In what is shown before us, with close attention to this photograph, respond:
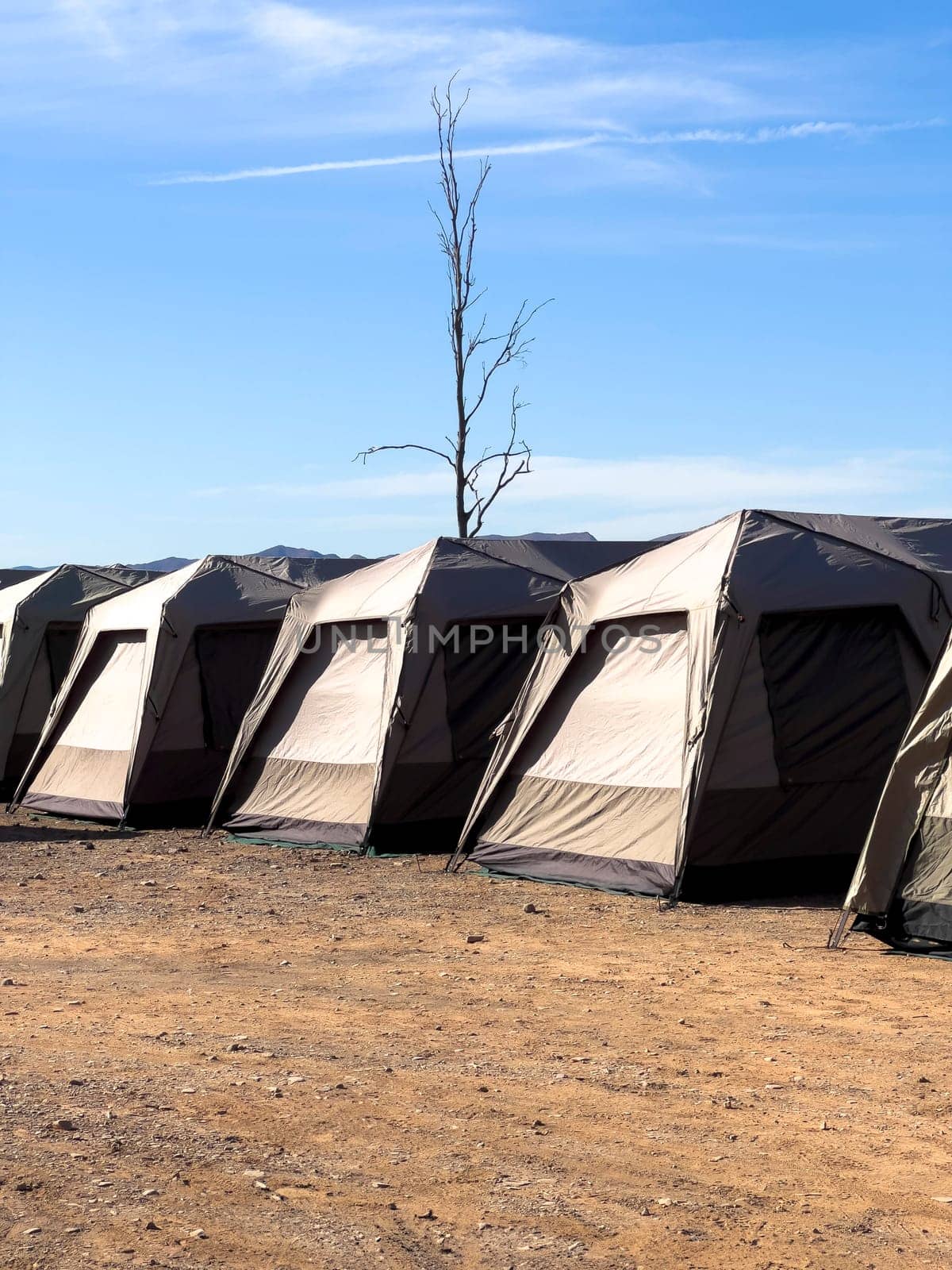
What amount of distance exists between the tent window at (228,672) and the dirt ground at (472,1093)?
→ 5632mm

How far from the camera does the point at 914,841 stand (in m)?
7.91

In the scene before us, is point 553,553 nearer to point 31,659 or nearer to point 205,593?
point 205,593

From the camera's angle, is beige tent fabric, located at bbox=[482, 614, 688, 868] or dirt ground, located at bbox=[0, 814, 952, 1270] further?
beige tent fabric, located at bbox=[482, 614, 688, 868]

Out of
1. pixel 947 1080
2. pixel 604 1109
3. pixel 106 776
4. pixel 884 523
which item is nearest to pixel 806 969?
pixel 947 1080

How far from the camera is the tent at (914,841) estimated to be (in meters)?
7.78

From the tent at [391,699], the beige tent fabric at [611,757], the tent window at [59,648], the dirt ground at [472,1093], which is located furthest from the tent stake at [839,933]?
the tent window at [59,648]

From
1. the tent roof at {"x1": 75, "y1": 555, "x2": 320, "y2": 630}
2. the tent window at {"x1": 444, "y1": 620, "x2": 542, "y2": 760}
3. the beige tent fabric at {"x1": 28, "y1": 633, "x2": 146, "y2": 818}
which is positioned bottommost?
the beige tent fabric at {"x1": 28, "y1": 633, "x2": 146, "y2": 818}

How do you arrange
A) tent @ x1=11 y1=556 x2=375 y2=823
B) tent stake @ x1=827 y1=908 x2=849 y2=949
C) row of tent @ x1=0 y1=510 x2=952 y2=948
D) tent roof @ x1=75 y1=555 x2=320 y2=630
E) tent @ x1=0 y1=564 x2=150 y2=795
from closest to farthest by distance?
tent stake @ x1=827 y1=908 x2=849 y2=949, row of tent @ x1=0 y1=510 x2=952 y2=948, tent @ x1=11 y1=556 x2=375 y2=823, tent roof @ x1=75 y1=555 x2=320 y2=630, tent @ x1=0 y1=564 x2=150 y2=795

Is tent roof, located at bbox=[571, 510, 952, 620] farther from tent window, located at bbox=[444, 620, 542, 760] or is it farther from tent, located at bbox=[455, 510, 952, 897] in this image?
tent window, located at bbox=[444, 620, 542, 760]

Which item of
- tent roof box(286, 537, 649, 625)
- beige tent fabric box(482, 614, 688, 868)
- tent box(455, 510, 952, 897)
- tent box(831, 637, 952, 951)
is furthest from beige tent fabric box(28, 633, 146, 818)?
tent box(831, 637, 952, 951)

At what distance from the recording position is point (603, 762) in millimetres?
10312

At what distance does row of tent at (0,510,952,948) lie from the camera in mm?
9586

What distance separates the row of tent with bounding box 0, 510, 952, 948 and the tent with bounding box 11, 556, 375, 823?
3cm

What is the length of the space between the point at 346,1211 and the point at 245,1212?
0.29 meters
